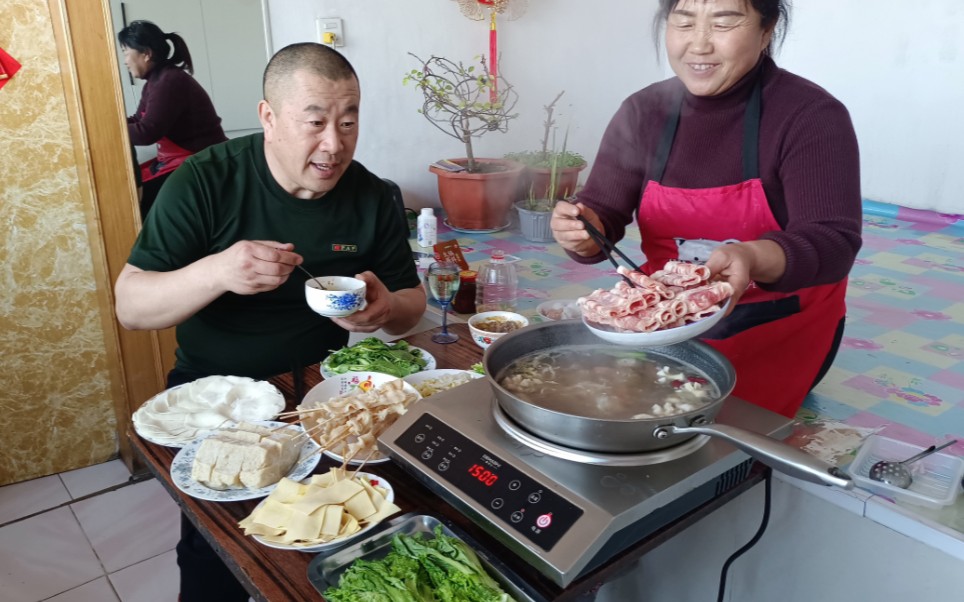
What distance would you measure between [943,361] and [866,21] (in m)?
1.57

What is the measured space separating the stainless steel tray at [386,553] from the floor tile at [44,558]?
1827 mm

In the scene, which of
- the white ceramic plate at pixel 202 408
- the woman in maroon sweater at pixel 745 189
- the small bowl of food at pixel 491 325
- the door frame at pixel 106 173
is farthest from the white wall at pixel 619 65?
the white ceramic plate at pixel 202 408

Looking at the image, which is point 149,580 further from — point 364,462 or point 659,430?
point 659,430

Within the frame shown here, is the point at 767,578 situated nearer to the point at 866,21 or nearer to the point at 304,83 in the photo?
the point at 304,83

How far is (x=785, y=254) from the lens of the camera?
1.36m

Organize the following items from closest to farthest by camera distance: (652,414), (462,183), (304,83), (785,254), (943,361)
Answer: (652,414)
(785,254)
(304,83)
(943,361)
(462,183)

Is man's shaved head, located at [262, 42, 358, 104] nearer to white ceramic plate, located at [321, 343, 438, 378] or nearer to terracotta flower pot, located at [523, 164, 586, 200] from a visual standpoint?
white ceramic plate, located at [321, 343, 438, 378]

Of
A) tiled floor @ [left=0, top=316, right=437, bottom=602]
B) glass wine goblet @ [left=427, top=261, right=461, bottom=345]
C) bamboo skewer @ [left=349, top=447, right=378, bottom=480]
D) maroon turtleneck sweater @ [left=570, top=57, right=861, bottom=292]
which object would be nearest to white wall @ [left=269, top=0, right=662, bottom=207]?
maroon turtleneck sweater @ [left=570, top=57, right=861, bottom=292]

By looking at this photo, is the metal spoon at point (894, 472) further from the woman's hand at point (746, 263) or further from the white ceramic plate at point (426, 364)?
the white ceramic plate at point (426, 364)

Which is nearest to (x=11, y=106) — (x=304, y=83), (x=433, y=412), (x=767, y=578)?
(x=304, y=83)

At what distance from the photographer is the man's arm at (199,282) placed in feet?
4.78

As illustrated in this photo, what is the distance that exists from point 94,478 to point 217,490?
2.10 m

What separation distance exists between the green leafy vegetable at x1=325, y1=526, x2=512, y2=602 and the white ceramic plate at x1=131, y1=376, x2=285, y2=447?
1.64 feet

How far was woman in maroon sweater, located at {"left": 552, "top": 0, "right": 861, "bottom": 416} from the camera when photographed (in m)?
1.44
